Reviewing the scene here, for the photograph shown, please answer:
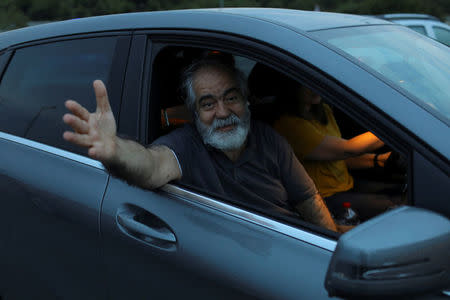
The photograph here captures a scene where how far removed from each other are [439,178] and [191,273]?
72 cm

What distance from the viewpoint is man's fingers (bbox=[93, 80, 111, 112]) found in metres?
1.42

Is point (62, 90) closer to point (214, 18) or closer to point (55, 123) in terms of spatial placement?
point (55, 123)

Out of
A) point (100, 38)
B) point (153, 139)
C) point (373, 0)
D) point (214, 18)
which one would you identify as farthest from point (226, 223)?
point (373, 0)

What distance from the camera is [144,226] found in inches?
64.9

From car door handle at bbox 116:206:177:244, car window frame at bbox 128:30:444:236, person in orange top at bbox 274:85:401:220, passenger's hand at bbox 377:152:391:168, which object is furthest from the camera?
passenger's hand at bbox 377:152:391:168

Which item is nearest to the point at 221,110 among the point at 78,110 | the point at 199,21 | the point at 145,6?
the point at 199,21

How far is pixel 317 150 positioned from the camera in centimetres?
266

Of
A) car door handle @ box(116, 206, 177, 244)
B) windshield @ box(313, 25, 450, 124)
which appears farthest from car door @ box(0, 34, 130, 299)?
windshield @ box(313, 25, 450, 124)

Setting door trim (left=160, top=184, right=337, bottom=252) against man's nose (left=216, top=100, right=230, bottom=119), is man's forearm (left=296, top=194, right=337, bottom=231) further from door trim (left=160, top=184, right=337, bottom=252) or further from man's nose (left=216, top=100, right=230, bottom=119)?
door trim (left=160, top=184, right=337, bottom=252)

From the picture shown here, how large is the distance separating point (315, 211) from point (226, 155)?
1.55 feet

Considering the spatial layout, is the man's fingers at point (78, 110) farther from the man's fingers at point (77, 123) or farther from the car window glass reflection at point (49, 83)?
the car window glass reflection at point (49, 83)

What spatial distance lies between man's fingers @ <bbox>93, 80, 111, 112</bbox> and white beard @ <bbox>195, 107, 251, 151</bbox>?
0.63 meters

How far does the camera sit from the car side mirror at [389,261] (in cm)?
105

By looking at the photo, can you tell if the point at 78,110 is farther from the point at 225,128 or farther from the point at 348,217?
the point at 348,217
